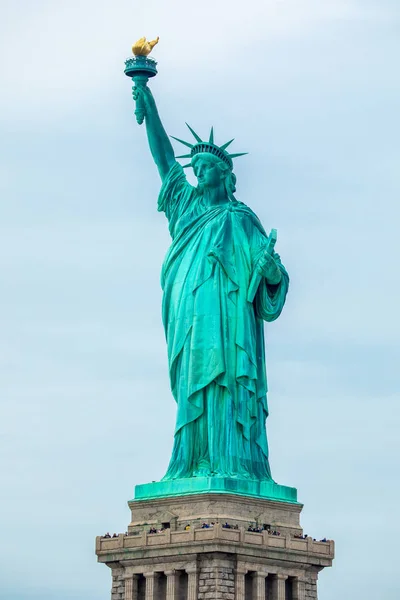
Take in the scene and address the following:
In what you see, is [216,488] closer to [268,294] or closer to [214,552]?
[214,552]

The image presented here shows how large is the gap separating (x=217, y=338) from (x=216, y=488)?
10.4 feet

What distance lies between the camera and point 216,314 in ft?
156

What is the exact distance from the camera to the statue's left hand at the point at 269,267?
47594 millimetres

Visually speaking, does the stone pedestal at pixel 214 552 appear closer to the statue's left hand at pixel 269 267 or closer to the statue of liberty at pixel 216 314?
the statue of liberty at pixel 216 314

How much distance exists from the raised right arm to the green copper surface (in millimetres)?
30

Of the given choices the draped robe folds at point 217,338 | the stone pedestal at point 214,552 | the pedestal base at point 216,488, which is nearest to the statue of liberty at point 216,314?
the draped robe folds at point 217,338

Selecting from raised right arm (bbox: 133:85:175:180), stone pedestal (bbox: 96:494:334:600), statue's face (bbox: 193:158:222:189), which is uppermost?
raised right arm (bbox: 133:85:175:180)

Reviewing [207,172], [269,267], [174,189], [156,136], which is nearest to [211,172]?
[207,172]

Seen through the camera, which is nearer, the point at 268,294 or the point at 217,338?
the point at 217,338

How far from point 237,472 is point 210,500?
105 cm

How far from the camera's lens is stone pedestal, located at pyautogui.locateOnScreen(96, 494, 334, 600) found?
149ft

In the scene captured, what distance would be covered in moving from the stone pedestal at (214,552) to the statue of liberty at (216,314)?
2.54ft

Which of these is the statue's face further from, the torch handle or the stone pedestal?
the stone pedestal

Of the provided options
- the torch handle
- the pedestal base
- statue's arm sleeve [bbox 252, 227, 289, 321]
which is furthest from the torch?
the pedestal base
